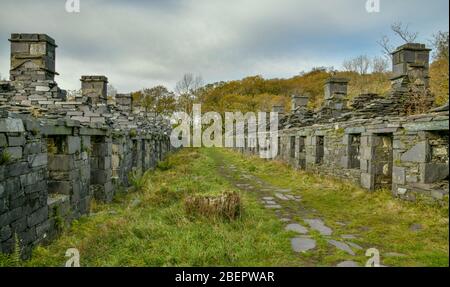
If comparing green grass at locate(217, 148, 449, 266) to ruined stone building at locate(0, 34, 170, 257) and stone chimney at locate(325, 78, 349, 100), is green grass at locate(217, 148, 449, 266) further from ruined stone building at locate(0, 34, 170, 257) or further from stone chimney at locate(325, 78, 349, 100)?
stone chimney at locate(325, 78, 349, 100)

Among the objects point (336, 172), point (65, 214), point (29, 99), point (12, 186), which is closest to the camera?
point (12, 186)

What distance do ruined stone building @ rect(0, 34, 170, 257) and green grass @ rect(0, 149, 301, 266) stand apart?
51cm

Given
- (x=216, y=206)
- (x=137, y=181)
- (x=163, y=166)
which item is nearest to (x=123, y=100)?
(x=163, y=166)

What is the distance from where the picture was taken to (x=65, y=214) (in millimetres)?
6477

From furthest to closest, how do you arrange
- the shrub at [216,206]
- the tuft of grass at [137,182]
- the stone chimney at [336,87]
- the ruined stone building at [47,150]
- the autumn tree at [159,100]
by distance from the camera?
the autumn tree at [159,100]
the stone chimney at [336,87]
the tuft of grass at [137,182]
the shrub at [216,206]
the ruined stone building at [47,150]

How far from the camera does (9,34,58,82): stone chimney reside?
9.88 metres

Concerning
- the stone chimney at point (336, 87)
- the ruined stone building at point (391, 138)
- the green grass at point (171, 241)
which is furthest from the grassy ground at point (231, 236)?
the stone chimney at point (336, 87)

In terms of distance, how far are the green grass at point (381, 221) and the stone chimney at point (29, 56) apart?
333 inches

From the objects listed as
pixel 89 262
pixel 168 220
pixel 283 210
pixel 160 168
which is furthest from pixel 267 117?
pixel 89 262

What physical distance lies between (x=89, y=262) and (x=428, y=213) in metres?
6.38

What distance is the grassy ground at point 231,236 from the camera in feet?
15.3

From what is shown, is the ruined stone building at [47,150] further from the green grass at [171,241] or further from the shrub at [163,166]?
the shrub at [163,166]

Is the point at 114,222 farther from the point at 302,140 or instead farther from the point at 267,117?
the point at 267,117
